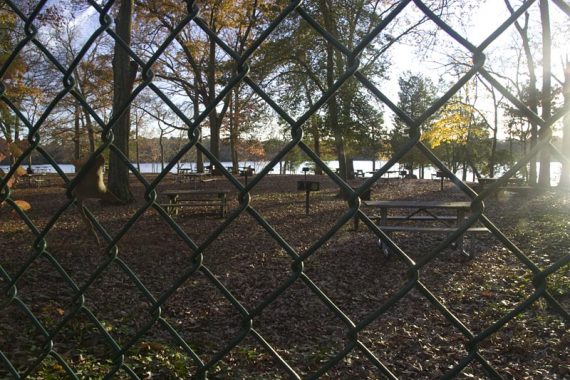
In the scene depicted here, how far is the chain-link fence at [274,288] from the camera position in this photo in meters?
0.94

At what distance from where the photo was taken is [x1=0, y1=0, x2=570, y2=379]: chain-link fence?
0.94 metres

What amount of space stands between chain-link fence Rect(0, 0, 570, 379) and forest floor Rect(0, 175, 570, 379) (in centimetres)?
2

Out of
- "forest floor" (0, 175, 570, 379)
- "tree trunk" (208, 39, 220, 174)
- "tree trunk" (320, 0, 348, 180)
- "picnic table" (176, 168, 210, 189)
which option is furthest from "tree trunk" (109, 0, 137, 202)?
"tree trunk" (208, 39, 220, 174)

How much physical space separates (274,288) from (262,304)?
4934 mm

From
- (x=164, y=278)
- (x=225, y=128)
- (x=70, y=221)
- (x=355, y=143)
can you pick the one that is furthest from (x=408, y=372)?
(x=225, y=128)

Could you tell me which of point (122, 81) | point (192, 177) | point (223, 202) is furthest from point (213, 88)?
point (223, 202)

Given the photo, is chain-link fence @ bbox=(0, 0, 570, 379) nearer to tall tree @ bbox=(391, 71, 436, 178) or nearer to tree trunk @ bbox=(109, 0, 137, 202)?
tree trunk @ bbox=(109, 0, 137, 202)

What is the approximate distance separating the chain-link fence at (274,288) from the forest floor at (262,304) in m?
0.02

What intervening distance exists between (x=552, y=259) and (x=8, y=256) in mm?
8268

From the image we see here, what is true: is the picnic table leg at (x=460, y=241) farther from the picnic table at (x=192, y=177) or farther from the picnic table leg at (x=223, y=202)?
the picnic table at (x=192, y=177)

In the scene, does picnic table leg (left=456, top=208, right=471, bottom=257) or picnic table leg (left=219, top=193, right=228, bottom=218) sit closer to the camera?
picnic table leg (left=456, top=208, right=471, bottom=257)

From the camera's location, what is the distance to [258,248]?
7.69 m

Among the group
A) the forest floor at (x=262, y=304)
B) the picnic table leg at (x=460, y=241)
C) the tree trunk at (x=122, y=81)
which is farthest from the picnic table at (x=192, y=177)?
the picnic table leg at (x=460, y=241)

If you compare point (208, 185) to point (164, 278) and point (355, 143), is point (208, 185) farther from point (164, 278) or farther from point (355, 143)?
point (164, 278)
